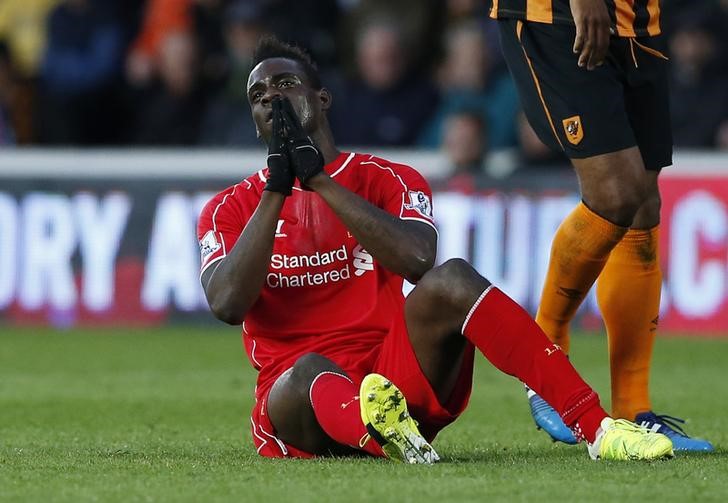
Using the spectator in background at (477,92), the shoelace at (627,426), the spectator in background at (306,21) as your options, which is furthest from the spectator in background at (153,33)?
the shoelace at (627,426)

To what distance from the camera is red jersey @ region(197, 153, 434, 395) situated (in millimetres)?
4684

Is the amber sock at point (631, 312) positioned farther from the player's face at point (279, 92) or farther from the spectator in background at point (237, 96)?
the spectator in background at point (237, 96)

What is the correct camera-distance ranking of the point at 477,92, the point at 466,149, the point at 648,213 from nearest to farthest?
1. the point at 648,213
2. the point at 466,149
3. the point at 477,92

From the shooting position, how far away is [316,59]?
12.2 m

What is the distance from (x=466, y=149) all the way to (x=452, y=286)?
6650 millimetres

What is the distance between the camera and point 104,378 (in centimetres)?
822

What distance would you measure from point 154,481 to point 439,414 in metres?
0.89

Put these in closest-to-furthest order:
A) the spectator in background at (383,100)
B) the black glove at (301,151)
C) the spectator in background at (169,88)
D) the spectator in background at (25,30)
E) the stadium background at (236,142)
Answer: the black glove at (301,151)
the stadium background at (236,142)
the spectator in background at (383,100)
the spectator in background at (169,88)
the spectator in background at (25,30)

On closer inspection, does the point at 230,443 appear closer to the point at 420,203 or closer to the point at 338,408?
the point at 338,408

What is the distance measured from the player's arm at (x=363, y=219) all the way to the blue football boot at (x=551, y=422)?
890mm

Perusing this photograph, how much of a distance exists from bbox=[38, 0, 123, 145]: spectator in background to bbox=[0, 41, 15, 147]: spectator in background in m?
0.26

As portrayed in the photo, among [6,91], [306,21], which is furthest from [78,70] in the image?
[306,21]

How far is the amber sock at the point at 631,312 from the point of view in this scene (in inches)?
209

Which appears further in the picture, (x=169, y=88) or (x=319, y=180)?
(x=169, y=88)
